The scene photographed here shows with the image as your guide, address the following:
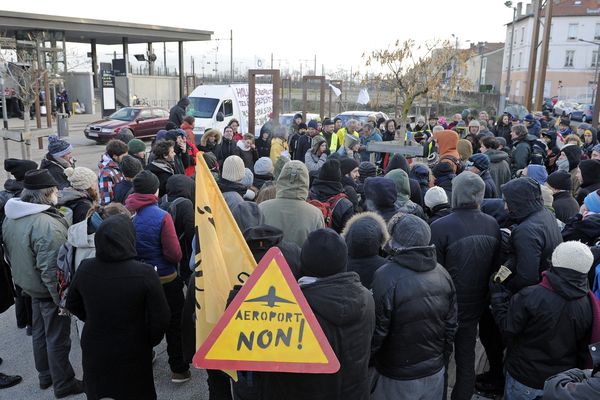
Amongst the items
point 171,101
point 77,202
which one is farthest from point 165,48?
point 77,202

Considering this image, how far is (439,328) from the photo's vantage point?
3148mm

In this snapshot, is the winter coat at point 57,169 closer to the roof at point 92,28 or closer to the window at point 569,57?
the roof at point 92,28

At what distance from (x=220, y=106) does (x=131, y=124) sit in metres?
4.73

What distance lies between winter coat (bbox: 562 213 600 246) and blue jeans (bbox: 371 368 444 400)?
1.83 meters

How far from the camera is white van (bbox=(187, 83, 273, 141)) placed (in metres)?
18.7

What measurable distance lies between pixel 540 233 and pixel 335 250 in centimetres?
195

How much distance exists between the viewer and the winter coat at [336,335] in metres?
2.46

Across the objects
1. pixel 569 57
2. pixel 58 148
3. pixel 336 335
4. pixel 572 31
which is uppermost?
pixel 572 31

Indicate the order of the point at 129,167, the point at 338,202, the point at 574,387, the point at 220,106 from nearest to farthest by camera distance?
the point at 574,387 → the point at 338,202 → the point at 129,167 → the point at 220,106

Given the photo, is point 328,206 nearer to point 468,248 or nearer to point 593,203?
point 468,248

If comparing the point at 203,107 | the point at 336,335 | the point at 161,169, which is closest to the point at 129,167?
the point at 161,169

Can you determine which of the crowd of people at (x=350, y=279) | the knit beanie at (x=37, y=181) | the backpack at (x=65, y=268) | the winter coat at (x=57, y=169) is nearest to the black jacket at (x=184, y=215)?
the crowd of people at (x=350, y=279)

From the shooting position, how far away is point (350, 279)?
8.36ft

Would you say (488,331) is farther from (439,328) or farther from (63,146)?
(63,146)
